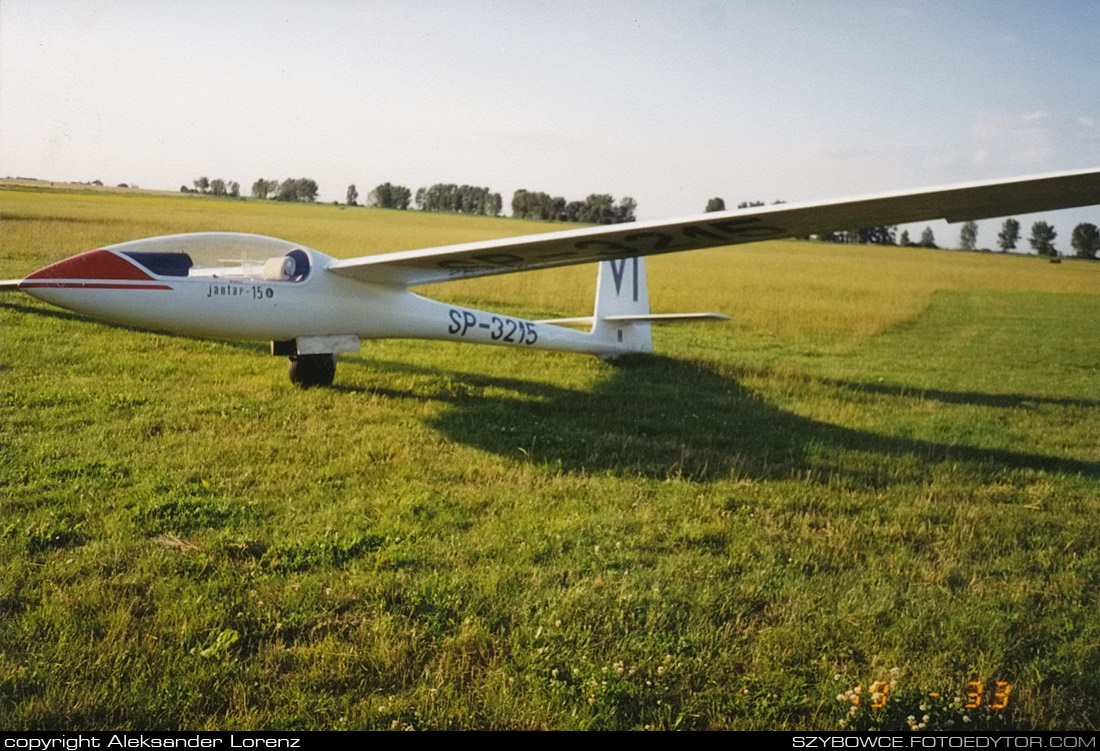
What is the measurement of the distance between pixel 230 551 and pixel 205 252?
13.3 feet

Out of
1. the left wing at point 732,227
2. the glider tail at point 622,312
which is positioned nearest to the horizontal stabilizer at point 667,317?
the glider tail at point 622,312

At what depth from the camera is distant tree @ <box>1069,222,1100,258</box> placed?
9445 mm

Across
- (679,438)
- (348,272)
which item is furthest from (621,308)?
(348,272)

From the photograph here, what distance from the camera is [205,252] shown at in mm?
6887

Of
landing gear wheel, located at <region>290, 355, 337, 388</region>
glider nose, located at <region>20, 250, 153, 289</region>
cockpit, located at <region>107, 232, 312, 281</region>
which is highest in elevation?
cockpit, located at <region>107, 232, 312, 281</region>

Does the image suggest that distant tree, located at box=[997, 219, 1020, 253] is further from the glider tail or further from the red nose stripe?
the red nose stripe

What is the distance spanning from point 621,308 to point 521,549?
6.88m

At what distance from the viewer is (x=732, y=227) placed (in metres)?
5.77

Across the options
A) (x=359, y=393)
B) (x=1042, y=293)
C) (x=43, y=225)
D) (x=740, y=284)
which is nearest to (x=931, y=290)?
(x=1042, y=293)

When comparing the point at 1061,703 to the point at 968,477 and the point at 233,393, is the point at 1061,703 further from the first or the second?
the point at 233,393

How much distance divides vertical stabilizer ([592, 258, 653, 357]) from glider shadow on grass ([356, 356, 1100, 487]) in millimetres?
1598

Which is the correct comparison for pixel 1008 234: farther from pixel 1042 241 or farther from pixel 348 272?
pixel 348 272

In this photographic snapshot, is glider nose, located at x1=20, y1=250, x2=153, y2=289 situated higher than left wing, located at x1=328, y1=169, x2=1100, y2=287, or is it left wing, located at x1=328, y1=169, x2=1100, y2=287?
left wing, located at x1=328, y1=169, x2=1100, y2=287

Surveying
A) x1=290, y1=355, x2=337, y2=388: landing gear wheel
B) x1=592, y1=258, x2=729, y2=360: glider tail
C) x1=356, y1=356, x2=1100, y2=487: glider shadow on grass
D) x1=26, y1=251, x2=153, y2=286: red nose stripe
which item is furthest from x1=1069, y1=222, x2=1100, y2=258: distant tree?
x1=26, y1=251, x2=153, y2=286: red nose stripe
